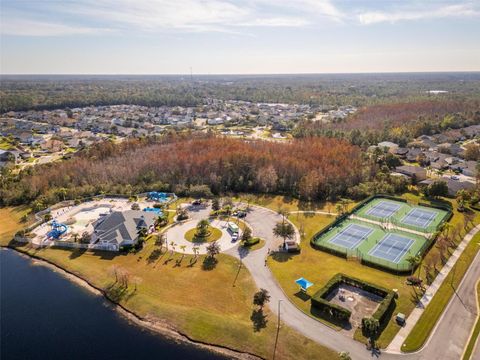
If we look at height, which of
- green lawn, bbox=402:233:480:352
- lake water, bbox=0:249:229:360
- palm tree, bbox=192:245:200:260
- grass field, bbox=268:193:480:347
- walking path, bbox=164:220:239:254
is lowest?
lake water, bbox=0:249:229:360

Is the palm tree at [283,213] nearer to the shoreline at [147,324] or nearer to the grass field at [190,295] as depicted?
the grass field at [190,295]

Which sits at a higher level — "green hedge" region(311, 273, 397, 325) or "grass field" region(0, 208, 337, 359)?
"green hedge" region(311, 273, 397, 325)

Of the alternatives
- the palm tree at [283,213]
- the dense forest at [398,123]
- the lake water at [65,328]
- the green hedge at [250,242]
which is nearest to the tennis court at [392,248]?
the palm tree at [283,213]

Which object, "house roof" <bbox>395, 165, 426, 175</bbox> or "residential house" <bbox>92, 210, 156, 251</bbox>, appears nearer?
"residential house" <bbox>92, 210, 156, 251</bbox>

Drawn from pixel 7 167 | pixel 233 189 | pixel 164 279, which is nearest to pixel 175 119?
pixel 7 167

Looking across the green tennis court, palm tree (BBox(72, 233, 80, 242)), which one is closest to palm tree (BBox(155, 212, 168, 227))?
palm tree (BBox(72, 233, 80, 242))

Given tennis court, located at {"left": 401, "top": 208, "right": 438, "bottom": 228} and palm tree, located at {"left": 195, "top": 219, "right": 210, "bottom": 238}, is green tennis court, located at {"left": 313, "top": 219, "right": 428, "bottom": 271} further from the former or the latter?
palm tree, located at {"left": 195, "top": 219, "right": 210, "bottom": 238}

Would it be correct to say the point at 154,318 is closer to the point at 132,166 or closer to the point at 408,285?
the point at 408,285

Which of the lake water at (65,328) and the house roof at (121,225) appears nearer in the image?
the lake water at (65,328)
